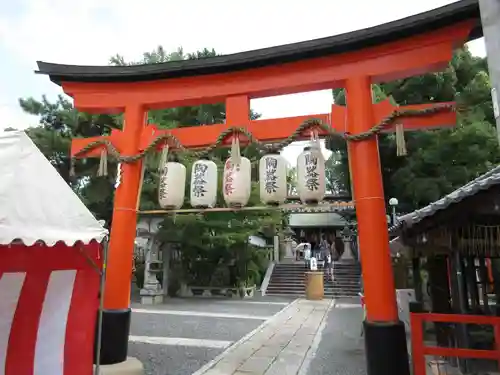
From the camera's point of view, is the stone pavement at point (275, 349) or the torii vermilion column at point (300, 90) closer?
the torii vermilion column at point (300, 90)

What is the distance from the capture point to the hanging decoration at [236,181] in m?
5.77

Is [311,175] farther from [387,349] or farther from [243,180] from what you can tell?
[387,349]

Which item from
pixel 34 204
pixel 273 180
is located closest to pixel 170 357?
pixel 273 180

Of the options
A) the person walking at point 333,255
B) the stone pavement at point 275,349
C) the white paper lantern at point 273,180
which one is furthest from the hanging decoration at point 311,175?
the person walking at point 333,255

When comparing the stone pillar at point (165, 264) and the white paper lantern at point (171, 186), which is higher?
the white paper lantern at point (171, 186)

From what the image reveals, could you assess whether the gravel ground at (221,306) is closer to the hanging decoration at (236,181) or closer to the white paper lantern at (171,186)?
the white paper lantern at (171,186)

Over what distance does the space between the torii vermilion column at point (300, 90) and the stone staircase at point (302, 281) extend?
1447cm

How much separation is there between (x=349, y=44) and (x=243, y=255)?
561 inches

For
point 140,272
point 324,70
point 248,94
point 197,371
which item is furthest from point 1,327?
point 140,272

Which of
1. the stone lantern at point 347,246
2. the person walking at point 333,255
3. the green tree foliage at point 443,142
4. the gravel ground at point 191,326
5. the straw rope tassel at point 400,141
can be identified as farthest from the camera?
the stone lantern at point 347,246

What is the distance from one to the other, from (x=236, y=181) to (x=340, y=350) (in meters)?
4.69

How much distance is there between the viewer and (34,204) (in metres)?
3.72

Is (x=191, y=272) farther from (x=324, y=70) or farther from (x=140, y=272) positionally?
(x=324, y=70)

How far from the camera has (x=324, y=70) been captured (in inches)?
242
